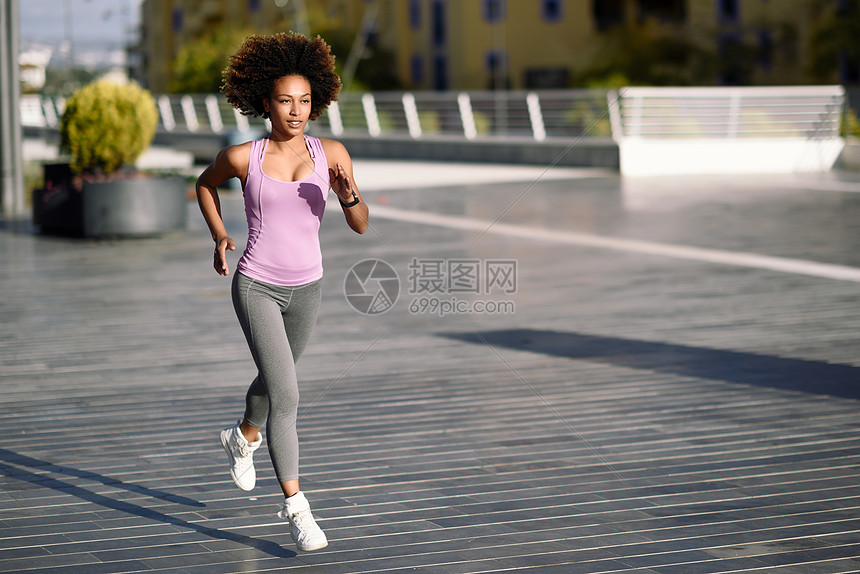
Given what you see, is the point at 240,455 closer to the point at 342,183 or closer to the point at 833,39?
the point at 342,183

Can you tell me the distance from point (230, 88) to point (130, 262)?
7.61 m

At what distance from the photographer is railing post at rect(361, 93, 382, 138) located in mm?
29403

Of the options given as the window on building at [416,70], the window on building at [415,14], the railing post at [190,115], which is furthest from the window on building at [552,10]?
the railing post at [190,115]

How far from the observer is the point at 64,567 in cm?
383

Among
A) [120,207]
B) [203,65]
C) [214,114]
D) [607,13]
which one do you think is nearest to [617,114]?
[120,207]

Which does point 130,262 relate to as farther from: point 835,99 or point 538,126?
point 835,99

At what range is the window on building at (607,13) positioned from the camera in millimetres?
48406

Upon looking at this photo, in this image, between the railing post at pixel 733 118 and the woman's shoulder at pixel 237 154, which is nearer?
the woman's shoulder at pixel 237 154

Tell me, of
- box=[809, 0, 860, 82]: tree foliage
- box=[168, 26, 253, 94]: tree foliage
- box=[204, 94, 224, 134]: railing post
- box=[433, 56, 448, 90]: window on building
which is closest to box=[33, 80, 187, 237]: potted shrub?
box=[204, 94, 224, 134]: railing post

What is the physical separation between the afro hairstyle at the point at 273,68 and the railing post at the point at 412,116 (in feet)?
79.5

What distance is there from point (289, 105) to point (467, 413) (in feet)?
7.68

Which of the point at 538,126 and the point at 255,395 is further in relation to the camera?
the point at 538,126

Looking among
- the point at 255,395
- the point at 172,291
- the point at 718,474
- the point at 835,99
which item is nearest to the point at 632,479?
the point at 718,474

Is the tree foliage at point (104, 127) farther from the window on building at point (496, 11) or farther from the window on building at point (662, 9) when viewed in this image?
the window on building at point (662, 9)
